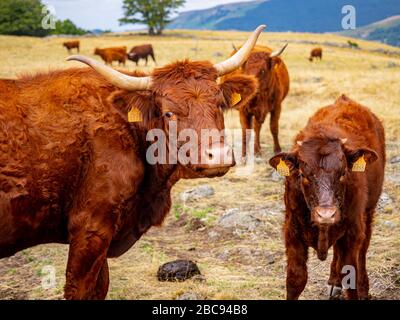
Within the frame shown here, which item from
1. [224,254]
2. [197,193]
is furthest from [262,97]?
[224,254]

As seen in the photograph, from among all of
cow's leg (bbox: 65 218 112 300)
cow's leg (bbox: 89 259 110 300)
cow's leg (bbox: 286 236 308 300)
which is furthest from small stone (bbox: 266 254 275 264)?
cow's leg (bbox: 65 218 112 300)

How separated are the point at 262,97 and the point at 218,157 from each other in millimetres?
8558

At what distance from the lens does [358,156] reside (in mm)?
4734

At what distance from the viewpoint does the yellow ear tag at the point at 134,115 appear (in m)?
4.25

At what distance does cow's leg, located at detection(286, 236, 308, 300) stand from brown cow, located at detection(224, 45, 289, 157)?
6.81 metres

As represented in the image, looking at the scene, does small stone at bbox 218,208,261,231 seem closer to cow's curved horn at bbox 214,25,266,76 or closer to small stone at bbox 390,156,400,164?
cow's curved horn at bbox 214,25,266,76

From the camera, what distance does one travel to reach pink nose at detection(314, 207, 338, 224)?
14.0 ft

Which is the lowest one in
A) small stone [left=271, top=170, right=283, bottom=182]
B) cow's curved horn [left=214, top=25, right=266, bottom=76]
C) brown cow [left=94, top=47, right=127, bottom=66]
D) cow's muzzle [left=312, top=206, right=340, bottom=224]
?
small stone [left=271, top=170, right=283, bottom=182]

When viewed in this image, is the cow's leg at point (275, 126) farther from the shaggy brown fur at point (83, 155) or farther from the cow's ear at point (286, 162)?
the shaggy brown fur at point (83, 155)

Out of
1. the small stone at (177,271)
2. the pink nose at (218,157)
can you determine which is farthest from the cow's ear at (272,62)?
the pink nose at (218,157)

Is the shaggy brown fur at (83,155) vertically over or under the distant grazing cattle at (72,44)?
under

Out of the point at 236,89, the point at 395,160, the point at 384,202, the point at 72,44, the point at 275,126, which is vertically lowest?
the point at 384,202

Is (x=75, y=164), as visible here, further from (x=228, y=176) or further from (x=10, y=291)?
(x=228, y=176)

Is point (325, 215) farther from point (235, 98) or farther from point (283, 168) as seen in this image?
point (235, 98)
